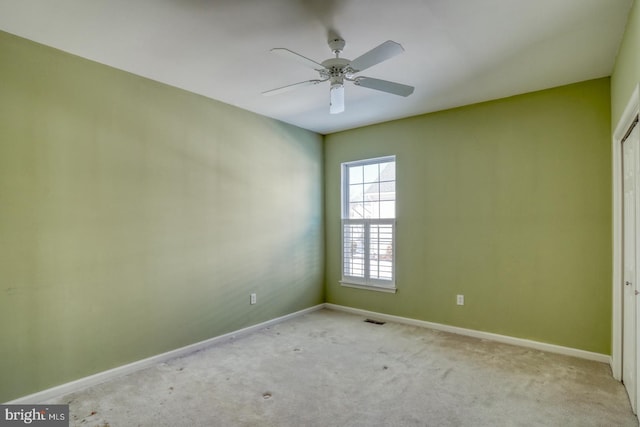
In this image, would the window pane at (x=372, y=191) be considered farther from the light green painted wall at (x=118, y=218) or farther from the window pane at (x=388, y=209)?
the light green painted wall at (x=118, y=218)

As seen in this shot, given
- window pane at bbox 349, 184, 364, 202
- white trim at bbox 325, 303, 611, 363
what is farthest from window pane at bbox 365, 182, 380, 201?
white trim at bbox 325, 303, 611, 363

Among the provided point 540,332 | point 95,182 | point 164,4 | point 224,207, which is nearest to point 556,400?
point 540,332

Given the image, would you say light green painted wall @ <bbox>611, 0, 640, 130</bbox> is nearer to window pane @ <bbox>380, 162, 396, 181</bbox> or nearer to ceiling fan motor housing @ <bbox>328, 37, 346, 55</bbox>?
ceiling fan motor housing @ <bbox>328, 37, 346, 55</bbox>

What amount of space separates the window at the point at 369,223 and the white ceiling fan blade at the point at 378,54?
2.38 meters

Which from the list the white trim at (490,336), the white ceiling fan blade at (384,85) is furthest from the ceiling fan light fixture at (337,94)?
the white trim at (490,336)

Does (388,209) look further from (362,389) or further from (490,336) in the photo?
(362,389)

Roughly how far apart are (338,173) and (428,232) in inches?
61.9

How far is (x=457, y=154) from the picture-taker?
406cm

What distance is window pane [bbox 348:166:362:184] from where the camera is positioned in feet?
16.5

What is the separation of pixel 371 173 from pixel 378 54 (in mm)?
2748

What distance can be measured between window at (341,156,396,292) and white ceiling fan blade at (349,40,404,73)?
2.38m

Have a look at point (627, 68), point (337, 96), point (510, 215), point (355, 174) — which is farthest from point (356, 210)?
point (627, 68)

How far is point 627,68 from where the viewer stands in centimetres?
239

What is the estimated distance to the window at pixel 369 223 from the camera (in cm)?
464
